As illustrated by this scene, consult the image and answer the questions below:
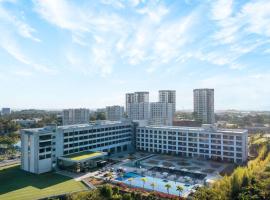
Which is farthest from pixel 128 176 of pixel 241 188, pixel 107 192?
pixel 241 188

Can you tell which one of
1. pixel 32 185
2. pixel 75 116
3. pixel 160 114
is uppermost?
pixel 160 114

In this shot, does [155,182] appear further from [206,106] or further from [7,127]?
[206,106]

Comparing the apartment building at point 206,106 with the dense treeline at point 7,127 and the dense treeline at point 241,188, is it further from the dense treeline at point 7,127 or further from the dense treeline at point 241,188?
the dense treeline at point 241,188

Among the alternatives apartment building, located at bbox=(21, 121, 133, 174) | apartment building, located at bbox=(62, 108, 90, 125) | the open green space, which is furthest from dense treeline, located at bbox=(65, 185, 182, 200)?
apartment building, located at bbox=(62, 108, 90, 125)

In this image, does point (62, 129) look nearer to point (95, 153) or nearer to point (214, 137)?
point (95, 153)

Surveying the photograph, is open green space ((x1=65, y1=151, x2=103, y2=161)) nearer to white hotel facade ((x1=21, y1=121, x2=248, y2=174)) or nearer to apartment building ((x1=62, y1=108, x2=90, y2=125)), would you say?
white hotel facade ((x1=21, y1=121, x2=248, y2=174))

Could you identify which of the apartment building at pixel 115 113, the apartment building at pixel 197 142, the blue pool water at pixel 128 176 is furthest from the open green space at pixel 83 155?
the apartment building at pixel 115 113
